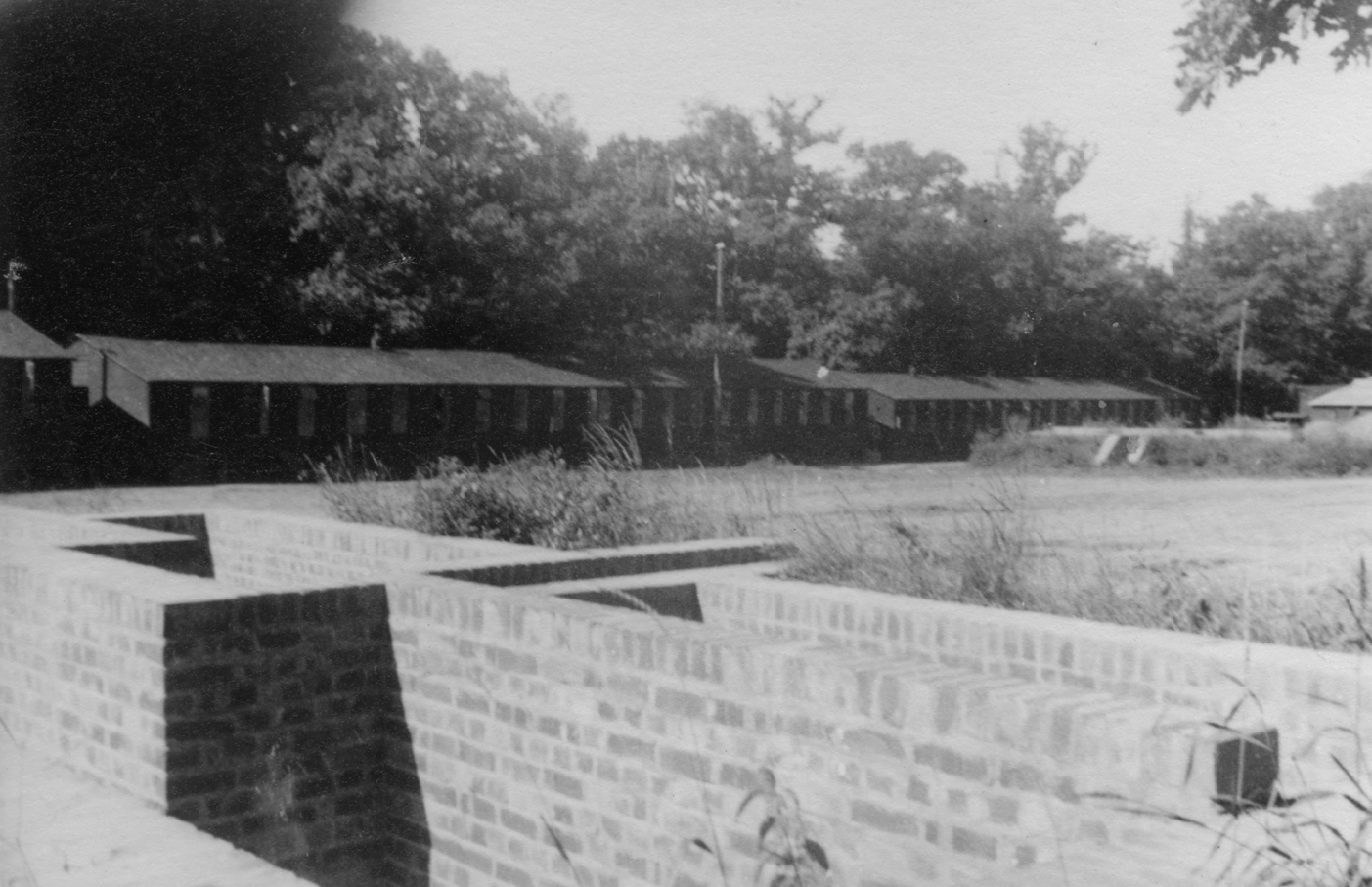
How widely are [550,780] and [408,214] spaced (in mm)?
32662

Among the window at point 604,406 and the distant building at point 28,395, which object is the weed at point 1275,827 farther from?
the window at point 604,406

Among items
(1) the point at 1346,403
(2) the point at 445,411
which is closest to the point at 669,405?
(2) the point at 445,411

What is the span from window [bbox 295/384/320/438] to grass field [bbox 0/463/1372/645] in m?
2.91

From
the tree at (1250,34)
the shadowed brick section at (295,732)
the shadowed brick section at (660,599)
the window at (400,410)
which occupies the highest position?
the tree at (1250,34)

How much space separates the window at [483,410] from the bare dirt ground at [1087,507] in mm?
6159

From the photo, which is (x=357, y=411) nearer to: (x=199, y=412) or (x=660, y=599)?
(x=199, y=412)

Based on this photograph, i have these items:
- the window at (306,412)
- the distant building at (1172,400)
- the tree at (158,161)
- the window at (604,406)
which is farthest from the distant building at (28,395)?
the distant building at (1172,400)

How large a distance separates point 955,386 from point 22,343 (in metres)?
31.5

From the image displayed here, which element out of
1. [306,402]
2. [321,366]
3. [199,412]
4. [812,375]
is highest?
[812,375]

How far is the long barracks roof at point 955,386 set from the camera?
1754 inches

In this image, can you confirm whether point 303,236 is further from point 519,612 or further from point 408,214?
point 519,612

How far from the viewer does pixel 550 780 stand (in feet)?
17.8

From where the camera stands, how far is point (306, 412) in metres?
29.9

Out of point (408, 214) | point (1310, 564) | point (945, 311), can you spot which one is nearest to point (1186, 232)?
point (945, 311)
